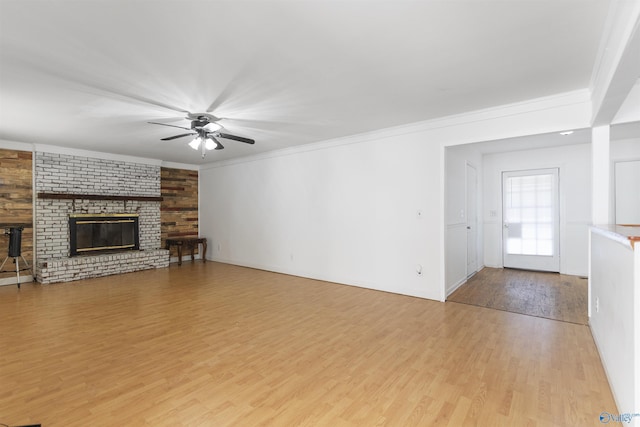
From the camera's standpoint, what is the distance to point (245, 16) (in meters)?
2.03

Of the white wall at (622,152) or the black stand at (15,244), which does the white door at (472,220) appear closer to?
the white wall at (622,152)

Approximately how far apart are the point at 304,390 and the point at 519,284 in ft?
15.0

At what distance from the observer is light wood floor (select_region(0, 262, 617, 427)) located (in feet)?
6.47

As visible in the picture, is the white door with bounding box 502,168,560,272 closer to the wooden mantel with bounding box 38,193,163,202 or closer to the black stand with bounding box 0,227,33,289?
the wooden mantel with bounding box 38,193,163,202

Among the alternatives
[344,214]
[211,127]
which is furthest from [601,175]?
[211,127]

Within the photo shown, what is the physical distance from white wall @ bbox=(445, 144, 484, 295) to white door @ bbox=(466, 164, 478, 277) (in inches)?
10.7

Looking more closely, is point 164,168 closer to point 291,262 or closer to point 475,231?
point 291,262

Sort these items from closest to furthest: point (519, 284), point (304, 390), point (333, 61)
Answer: point (304, 390) → point (333, 61) → point (519, 284)

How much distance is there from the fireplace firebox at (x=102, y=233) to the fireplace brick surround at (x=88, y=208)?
0.16 m

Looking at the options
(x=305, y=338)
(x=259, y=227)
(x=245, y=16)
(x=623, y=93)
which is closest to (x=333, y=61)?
(x=245, y=16)

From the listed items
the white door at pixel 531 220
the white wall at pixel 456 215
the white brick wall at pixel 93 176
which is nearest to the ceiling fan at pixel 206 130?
the white wall at pixel 456 215

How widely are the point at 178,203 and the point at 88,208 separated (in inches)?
76.5

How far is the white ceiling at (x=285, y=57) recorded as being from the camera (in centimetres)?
199

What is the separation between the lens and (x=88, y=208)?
20.9 ft
